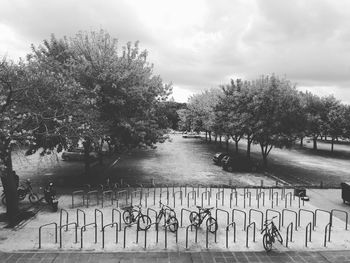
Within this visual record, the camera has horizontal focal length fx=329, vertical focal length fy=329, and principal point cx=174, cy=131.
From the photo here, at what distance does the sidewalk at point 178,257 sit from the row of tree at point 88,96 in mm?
4054

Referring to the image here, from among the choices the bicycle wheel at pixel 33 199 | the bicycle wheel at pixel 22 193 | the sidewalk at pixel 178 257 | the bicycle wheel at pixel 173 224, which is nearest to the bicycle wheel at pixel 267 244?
the sidewalk at pixel 178 257

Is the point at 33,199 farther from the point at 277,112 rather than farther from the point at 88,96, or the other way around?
the point at 277,112

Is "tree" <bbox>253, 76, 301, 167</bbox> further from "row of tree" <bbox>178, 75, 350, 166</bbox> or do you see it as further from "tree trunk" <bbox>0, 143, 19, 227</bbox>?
"tree trunk" <bbox>0, 143, 19, 227</bbox>

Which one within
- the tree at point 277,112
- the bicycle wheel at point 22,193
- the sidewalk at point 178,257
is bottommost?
the sidewalk at point 178,257

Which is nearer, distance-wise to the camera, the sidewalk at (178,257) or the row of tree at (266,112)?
the sidewalk at (178,257)

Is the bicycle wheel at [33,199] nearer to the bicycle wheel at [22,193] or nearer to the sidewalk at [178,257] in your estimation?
the bicycle wheel at [22,193]

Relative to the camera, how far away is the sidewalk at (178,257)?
9734 mm

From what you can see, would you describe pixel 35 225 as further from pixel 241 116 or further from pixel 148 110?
pixel 241 116

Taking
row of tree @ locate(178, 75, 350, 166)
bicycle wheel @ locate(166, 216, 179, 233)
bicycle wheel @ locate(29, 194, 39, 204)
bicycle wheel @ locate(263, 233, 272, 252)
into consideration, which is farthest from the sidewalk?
row of tree @ locate(178, 75, 350, 166)

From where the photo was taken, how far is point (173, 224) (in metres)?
11.7

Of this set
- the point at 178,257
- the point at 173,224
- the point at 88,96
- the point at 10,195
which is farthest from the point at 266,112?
the point at 10,195

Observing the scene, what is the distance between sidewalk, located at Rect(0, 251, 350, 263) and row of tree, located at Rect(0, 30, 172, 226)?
4.05 metres

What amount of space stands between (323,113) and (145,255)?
40.3m

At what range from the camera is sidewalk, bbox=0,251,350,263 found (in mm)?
9734
